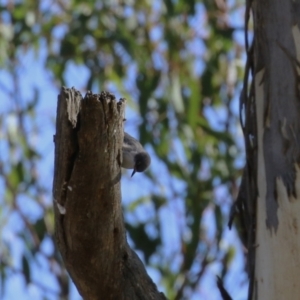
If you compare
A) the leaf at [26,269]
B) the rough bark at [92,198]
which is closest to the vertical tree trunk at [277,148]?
the rough bark at [92,198]

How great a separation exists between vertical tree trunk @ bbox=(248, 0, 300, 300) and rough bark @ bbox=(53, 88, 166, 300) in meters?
0.28

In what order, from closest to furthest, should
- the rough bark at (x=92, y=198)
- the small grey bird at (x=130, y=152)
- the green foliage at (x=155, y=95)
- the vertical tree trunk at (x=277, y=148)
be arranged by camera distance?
the rough bark at (x=92, y=198), the small grey bird at (x=130, y=152), the vertical tree trunk at (x=277, y=148), the green foliage at (x=155, y=95)

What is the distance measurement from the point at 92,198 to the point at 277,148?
0.48m

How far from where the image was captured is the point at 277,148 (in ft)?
5.60

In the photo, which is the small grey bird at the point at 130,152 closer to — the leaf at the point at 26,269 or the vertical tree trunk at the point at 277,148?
the vertical tree trunk at the point at 277,148

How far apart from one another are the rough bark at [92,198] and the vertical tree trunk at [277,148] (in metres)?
0.28

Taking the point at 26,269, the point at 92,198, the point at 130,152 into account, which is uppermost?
the point at 26,269

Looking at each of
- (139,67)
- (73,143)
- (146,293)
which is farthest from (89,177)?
(139,67)

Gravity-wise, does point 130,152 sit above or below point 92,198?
above

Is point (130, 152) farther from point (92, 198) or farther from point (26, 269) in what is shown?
point (26, 269)

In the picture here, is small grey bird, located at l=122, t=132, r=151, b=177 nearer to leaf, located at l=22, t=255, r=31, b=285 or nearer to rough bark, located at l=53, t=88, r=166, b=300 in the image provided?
rough bark, located at l=53, t=88, r=166, b=300

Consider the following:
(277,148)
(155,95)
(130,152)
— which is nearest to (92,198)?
(130,152)

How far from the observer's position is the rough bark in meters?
1.33

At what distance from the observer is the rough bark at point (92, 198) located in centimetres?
133
